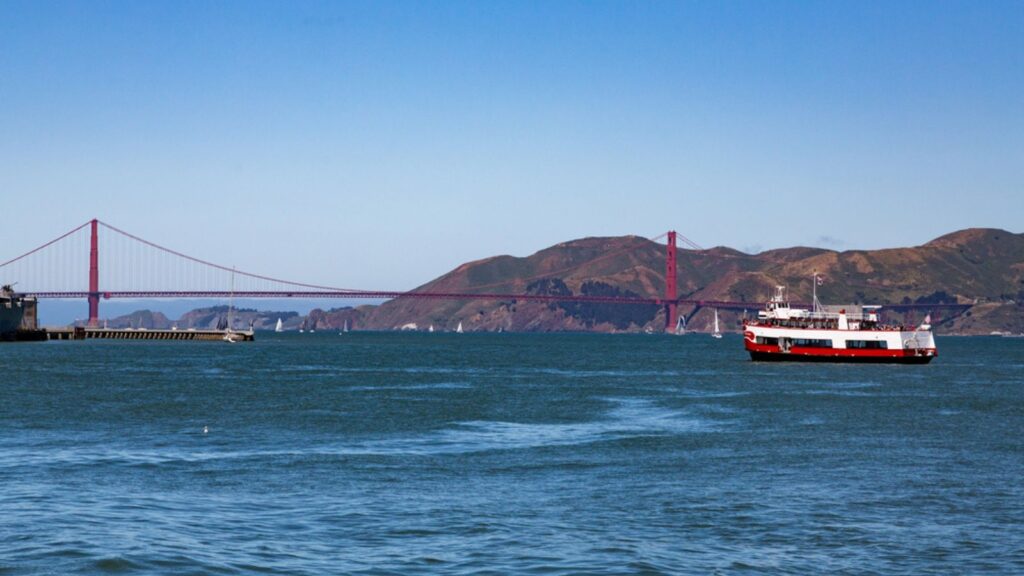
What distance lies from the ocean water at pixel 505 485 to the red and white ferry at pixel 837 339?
49.6 meters

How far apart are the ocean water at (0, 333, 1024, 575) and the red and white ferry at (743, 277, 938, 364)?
49.6 metres

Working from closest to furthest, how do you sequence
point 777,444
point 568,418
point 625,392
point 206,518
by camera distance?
point 206,518, point 777,444, point 568,418, point 625,392

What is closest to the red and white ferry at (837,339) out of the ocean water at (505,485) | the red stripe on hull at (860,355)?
the red stripe on hull at (860,355)

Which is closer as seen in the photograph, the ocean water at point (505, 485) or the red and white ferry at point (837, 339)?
the ocean water at point (505, 485)

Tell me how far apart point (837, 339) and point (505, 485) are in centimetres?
9236

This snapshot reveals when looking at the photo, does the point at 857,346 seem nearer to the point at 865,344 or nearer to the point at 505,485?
the point at 865,344

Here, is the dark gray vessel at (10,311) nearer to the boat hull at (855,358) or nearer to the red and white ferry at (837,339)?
the red and white ferry at (837,339)

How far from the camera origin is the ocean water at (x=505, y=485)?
23.2 m

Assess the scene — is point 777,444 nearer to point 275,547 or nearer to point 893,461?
point 893,461

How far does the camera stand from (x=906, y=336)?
120m

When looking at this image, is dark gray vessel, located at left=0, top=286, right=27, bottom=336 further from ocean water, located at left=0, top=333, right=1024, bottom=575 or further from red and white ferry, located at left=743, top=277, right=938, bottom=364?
ocean water, located at left=0, top=333, right=1024, bottom=575

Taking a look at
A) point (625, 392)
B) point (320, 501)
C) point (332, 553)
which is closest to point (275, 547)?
point (332, 553)

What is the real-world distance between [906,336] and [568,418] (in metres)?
74.3

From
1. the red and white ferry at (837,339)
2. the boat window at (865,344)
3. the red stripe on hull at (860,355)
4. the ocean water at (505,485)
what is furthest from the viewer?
the boat window at (865,344)
